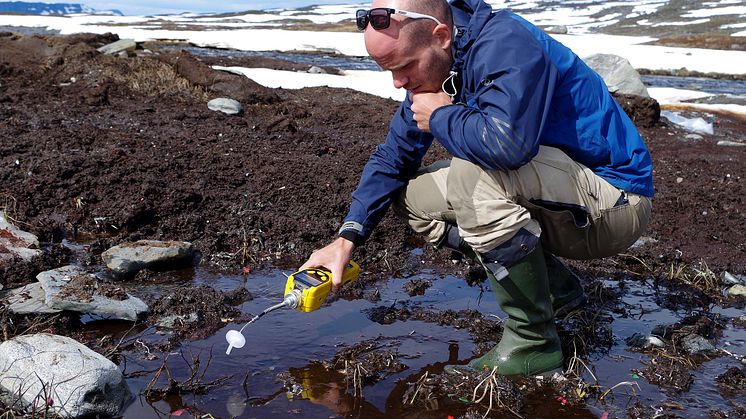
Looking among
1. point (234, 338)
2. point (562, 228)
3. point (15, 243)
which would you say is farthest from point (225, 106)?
point (562, 228)

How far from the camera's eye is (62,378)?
265 centimetres

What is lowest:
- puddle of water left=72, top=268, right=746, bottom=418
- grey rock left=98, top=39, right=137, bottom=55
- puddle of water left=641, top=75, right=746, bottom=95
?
puddle of water left=641, top=75, right=746, bottom=95

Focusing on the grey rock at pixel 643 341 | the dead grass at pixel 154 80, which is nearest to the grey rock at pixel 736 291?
the grey rock at pixel 643 341

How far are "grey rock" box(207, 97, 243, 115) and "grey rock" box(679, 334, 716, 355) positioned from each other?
674 centimetres

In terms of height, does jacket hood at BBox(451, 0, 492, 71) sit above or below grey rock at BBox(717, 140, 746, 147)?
above

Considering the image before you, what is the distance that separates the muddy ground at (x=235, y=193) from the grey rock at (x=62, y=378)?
35 centimetres

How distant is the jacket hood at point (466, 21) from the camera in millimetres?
2832

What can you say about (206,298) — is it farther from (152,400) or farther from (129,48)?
(129,48)

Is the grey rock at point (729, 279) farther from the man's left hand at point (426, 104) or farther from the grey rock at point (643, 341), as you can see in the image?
the man's left hand at point (426, 104)

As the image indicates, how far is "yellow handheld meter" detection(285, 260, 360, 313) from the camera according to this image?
9.65 ft

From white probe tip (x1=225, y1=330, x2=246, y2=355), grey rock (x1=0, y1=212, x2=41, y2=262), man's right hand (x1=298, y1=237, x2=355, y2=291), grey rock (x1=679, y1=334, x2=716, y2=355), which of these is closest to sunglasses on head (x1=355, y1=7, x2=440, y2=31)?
man's right hand (x1=298, y1=237, x2=355, y2=291)

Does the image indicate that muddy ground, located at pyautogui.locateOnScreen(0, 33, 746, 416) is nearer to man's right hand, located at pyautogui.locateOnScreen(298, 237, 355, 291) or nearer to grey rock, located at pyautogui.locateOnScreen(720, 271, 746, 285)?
grey rock, located at pyautogui.locateOnScreen(720, 271, 746, 285)

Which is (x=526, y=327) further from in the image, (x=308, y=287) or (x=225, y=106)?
(x=225, y=106)

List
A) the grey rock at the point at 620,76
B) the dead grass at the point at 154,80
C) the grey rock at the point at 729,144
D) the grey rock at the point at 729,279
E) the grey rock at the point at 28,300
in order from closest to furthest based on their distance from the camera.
A: the grey rock at the point at 28,300, the grey rock at the point at 729,279, the grey rock at the point at 729,144, the dead grass at the point at 154,80, the grey rock at the point at 620,76
